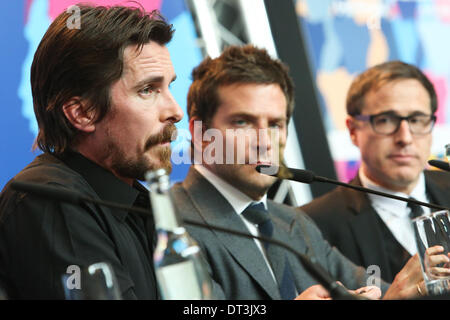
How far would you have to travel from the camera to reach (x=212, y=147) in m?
2.23

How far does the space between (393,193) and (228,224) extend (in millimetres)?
941

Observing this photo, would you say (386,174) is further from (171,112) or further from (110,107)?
(110,107)

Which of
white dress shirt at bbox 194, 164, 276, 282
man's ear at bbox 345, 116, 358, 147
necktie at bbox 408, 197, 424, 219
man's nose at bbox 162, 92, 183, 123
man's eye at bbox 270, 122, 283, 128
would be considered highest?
man's ear at bbox 345, 116, 358, 147

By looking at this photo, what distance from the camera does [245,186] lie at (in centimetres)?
215

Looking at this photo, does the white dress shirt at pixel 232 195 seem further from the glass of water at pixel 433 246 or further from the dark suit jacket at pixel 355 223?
the glass of water at pixel 433 246

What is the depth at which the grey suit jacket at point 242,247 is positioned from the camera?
1.93 meters

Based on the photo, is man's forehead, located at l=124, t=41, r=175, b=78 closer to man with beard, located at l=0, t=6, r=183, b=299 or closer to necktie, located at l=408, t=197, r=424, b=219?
man with beard, located at l=0, t=6, r=183, b=299

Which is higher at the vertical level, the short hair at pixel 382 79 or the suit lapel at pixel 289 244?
the short hair at pixel 382 79

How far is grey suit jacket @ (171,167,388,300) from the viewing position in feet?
6.32

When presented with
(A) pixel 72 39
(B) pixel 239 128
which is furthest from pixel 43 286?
(B) pixel 239 128

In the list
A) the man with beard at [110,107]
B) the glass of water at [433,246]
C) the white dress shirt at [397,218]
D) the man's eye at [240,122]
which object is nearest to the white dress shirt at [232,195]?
the man's eye at [240,122]

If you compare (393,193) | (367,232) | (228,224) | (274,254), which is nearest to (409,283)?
(274,254)

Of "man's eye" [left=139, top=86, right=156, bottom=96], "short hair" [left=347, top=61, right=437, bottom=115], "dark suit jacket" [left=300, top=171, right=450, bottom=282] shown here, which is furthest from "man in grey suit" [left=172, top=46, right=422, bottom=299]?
"short hair" [left=347, top=61, right=437, bottom=115]
